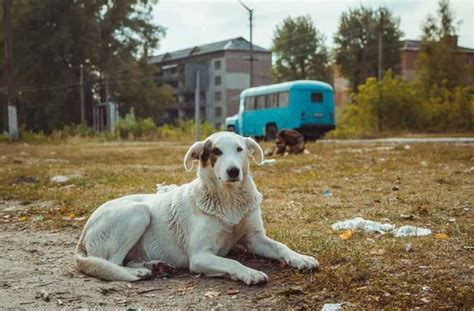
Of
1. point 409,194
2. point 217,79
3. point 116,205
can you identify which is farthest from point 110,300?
point 217,79

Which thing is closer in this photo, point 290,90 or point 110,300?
point 110,300

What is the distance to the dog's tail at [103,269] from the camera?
448 centimetres

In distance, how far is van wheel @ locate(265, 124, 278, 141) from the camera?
3086cm

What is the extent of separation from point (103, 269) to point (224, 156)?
1355 mm

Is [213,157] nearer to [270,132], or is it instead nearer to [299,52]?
A: [270,132]

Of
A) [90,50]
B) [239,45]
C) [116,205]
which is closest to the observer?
[116,205]

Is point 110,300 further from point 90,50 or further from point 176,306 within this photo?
point 90,50

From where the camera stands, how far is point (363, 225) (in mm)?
6008

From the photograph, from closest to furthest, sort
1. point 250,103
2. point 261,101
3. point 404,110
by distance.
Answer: point 261,101 → point 250,103 → point 404,110

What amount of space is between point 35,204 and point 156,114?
51971mm

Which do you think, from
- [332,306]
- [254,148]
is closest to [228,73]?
[254,148]

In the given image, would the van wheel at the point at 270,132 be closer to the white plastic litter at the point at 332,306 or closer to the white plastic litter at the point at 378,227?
the white plastic litter at the point at 378,227

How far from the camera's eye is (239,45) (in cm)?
7781

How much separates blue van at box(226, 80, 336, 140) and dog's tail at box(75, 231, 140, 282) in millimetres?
24135
